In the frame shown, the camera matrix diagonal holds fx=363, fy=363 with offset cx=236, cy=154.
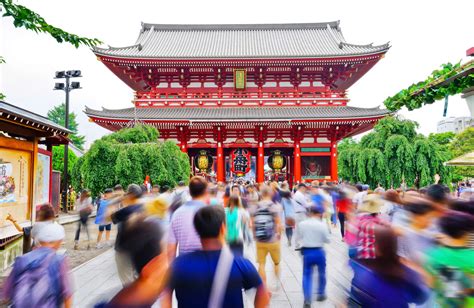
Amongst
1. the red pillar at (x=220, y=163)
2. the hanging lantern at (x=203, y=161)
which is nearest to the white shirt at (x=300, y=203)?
the red pillar at (x=220, y=163)

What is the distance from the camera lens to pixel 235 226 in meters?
5.78

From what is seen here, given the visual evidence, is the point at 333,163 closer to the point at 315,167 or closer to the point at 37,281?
the point at 315,167

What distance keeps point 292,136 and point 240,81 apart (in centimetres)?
474

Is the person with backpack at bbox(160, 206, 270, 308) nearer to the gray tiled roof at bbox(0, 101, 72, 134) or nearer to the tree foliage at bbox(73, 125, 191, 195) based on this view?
the gray tiled roof at bbox(0, 101, 72, 134)

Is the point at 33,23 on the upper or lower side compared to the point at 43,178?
upper

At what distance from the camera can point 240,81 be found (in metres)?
22.4

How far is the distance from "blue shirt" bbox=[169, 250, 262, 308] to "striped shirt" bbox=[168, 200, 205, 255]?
1.36m

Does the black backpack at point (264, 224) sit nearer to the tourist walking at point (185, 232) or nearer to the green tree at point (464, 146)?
the tourist walking at point (185, 232)

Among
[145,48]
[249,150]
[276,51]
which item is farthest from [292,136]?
[145,48]

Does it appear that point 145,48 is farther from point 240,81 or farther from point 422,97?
point 422,97

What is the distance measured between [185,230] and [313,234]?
197 centimetres

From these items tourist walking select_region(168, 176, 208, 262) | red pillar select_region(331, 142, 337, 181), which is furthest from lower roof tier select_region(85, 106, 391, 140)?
tourist walking select_region(168, 176, 208, 262)

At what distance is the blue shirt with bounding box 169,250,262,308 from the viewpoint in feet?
Answer: 7.63

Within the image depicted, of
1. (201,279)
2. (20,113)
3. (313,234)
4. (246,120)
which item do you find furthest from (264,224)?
(246,120)
